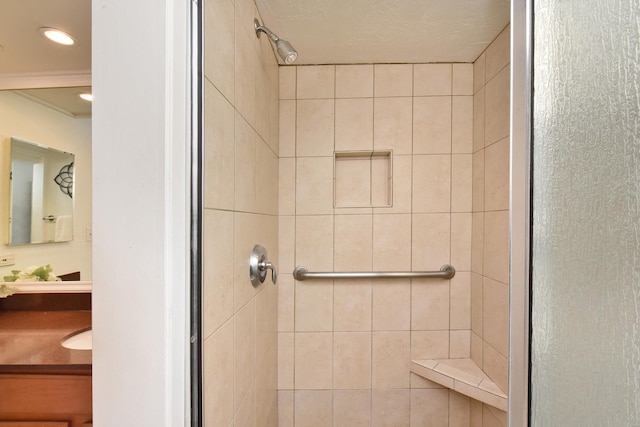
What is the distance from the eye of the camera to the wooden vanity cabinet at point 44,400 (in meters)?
0.73

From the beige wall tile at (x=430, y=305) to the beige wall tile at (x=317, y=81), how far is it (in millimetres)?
1124

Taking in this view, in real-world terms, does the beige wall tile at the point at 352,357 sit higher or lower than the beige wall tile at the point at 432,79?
lower

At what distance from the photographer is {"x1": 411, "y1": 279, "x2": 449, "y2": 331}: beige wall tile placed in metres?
1.39

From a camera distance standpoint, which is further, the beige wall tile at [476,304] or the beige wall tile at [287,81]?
the beige wall tile at [287,81]

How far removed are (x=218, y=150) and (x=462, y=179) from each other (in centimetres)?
123

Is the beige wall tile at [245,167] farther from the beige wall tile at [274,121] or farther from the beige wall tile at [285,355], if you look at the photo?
the beige wall tile at [285,355]

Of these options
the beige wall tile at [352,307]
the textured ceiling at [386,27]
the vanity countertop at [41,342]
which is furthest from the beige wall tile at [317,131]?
the vanity countertop at [41,342]

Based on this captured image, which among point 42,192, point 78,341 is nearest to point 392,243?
point 78,341

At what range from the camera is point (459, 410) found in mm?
1369

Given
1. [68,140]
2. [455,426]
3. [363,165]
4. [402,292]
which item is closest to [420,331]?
[402,292]

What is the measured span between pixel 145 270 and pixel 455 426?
170 cm

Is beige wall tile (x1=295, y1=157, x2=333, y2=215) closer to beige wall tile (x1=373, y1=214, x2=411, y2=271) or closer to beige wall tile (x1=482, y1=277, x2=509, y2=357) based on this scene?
beige wall tile (x1=373, y1=214, x2=411, y2=271)

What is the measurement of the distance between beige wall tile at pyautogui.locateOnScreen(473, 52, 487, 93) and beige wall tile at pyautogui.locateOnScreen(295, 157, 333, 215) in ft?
2.70

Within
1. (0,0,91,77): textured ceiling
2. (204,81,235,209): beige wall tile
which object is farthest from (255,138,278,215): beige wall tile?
(0,0,91,77): textured ceiling
